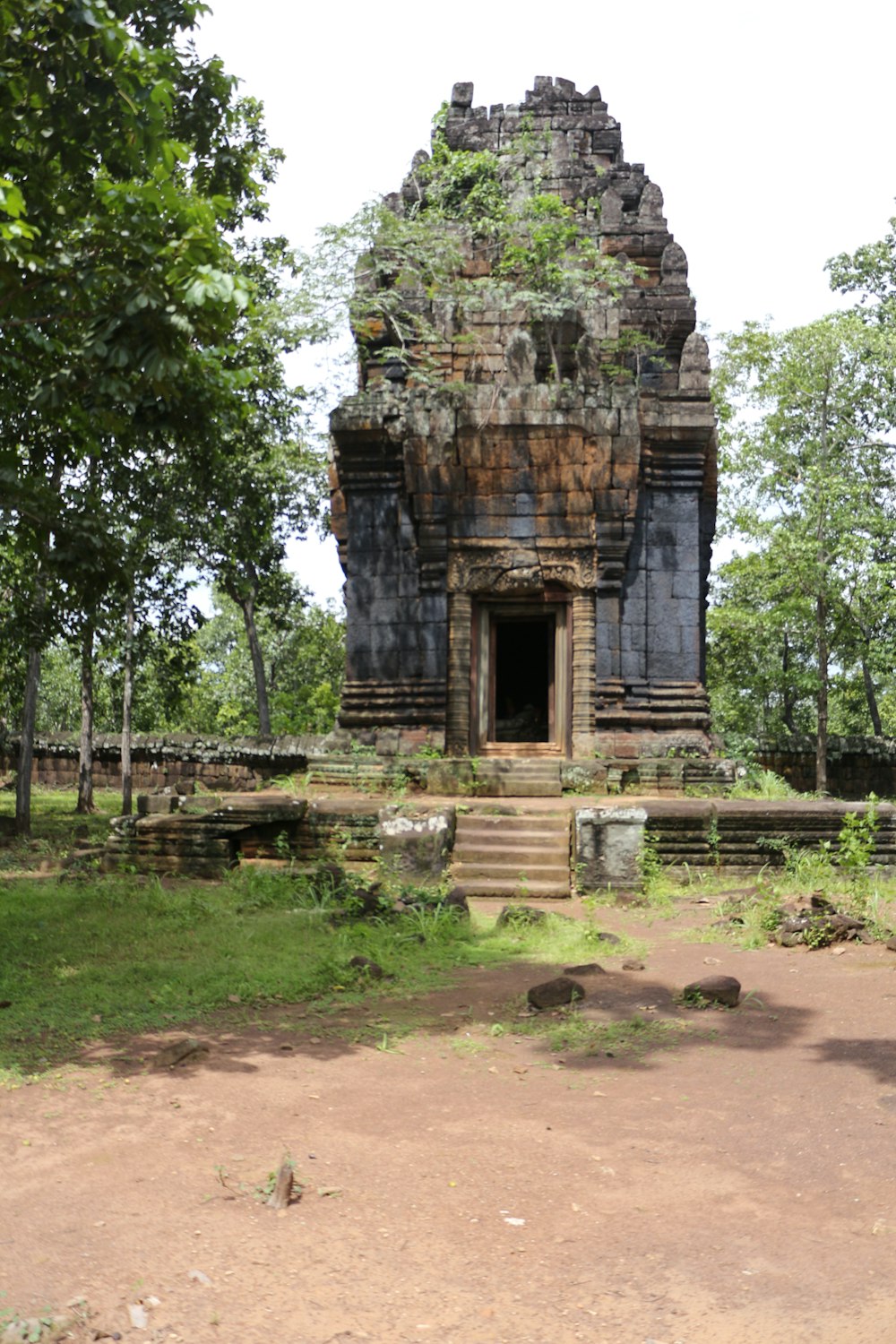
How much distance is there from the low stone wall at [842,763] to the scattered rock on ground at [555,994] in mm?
14393

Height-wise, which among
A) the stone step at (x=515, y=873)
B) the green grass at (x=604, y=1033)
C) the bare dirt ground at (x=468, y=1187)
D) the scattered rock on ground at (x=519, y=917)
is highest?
the stone step at (x=515, y=873)

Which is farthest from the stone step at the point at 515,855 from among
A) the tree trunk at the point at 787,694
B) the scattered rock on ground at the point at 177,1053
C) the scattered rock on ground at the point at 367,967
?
the tree trunk at the point at 787,694

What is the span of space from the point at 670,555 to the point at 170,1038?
8.85 metres

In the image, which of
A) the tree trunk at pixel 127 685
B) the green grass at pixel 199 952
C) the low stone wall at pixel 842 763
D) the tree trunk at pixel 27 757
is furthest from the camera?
the low stone wall at pixel 842 763

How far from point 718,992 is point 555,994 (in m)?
0.79

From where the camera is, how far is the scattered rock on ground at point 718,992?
5.57 m

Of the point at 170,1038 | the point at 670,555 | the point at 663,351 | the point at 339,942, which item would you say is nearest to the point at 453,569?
the point at 670,555

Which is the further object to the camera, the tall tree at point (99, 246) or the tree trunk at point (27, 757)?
the tree trunk at point (27, 757)

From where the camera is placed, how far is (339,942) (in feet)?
22.4

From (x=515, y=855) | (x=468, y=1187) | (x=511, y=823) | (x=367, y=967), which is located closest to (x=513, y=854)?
(x=515, y=855)

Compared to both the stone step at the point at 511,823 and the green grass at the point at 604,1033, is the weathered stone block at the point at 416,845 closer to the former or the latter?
the stone step at the point at 511,823

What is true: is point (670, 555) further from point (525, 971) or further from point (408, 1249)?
point (408, 1249)

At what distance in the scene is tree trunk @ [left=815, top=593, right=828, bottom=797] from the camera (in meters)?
18.9

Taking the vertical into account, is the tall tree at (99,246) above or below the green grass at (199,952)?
above
